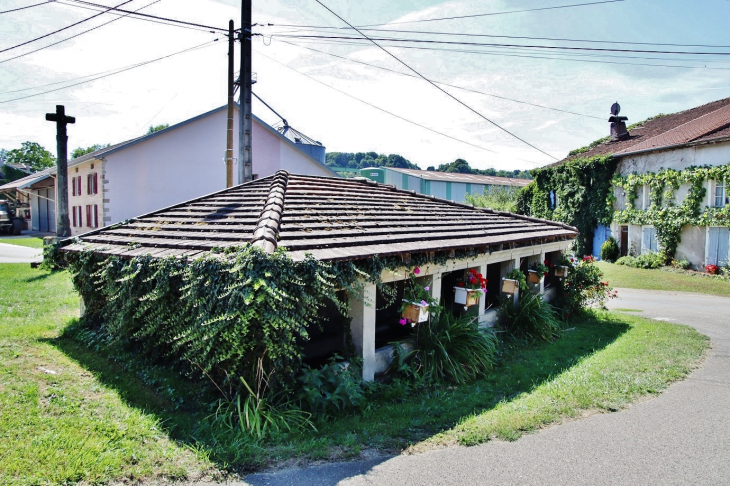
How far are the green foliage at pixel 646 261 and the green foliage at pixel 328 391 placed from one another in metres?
21.4

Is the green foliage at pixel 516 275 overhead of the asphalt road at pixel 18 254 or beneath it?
overhead

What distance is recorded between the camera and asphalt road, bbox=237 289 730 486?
4.31 m

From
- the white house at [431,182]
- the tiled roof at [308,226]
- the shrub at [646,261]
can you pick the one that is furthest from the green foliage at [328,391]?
the white house at [431,182]

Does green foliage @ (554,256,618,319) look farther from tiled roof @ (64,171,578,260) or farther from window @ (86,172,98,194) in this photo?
window @ (86,172,98,194)

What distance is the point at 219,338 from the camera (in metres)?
5.12

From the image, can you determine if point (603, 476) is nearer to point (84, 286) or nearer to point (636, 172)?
point (84, 286)

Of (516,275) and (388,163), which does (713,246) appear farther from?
(388,163)

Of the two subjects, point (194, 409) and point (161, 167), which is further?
point (161, 167)

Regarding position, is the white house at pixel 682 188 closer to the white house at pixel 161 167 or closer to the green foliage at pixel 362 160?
the white house at pixel 161 167

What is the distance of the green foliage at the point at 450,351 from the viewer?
23.7 feet

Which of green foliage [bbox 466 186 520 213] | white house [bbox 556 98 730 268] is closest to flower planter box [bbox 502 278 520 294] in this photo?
white house [bbox 556 98 730 268]

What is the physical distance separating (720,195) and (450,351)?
1895 centimetres

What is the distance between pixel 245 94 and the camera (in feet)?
38.9

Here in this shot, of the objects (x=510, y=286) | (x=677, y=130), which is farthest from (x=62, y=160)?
(x=677, y=130)
